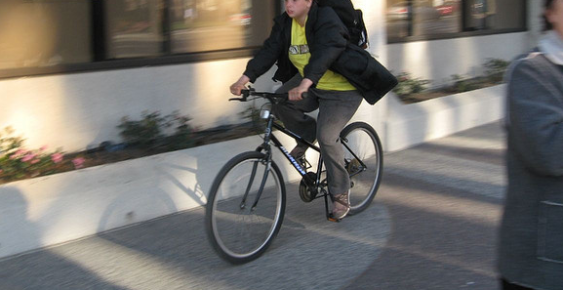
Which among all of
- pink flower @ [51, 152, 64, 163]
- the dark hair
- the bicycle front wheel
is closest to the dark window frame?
pink flower @ [51, 152, 64, 163]

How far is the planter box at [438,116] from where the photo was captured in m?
7.77

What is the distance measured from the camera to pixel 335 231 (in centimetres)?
521

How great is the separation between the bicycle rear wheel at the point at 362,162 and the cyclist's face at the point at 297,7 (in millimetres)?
1063

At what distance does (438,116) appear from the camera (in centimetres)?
836

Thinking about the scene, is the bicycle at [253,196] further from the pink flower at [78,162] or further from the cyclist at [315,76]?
the pink flower at [78,162]

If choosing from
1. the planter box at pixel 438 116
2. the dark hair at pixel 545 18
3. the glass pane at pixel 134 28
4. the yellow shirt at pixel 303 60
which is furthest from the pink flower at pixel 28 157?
the dark hair at pixel 545 18

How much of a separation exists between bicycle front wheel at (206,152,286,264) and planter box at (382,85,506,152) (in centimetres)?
319

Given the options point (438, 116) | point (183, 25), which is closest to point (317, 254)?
point (183, 25)

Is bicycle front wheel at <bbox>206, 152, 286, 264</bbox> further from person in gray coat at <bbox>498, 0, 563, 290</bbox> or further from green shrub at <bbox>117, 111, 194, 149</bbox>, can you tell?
person in gray coat at <bbox>498, 0, 563, 290</bbox>

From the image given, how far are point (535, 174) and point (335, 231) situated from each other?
3.05 meters

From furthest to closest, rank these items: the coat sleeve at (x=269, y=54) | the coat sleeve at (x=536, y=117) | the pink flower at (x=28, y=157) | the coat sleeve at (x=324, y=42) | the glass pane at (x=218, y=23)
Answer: the glass pane at (x=218, y=23) < the pink flower at (x=28, y=157) < the coat sleeve at (x=269, y=54) < the coat sleeve at (x=324, y=42) < the coat sleeve at (x=536, y=117)

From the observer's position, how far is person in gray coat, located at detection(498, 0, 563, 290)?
7.08 ft

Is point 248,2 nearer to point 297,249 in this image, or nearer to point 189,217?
point 189,217

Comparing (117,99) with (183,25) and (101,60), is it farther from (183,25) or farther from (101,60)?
(183,25)
